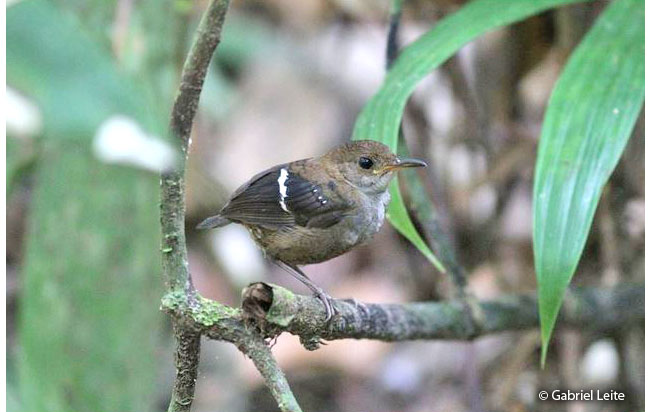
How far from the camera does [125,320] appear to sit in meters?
2.83

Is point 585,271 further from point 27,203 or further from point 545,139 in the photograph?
point 27,203

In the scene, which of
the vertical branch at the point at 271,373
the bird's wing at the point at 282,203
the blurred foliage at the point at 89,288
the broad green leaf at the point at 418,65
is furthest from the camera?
the blurred foliage at the point at 89,288

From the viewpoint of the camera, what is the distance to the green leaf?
7.05 ft

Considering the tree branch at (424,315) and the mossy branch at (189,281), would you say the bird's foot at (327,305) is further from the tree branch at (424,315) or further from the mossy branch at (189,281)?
the mossy branch at (189,281)

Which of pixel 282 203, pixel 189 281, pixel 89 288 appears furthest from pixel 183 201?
pixel 89 288

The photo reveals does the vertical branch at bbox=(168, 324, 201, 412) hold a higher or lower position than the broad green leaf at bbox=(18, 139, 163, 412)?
lower

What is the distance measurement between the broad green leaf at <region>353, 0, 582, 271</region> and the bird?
0.06m

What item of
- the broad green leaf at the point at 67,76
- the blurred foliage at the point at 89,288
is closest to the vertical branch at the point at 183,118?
the broad green leaf at the point at 67,76

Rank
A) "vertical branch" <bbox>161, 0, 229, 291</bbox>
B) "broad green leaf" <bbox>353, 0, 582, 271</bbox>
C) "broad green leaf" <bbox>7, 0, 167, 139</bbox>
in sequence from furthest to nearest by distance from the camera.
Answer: "broad green leaf" <bbox>353, 0, 582, 271</bbox> < "vertical branch" <bbox>161, 0, 229, 291</bbox> < "broad green leaf" <bbox>7, 0, 167, 139</bbox>

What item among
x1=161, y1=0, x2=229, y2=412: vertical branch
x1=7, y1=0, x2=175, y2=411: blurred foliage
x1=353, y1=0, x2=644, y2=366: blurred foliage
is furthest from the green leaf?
x1=7, y1=0, x2=175, y2=411: blurred foliage

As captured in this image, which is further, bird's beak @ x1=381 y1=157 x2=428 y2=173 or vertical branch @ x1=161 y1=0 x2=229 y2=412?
bird's beak @ x1=381 y1=157 x2=428 y2=173

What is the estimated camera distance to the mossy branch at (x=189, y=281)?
4.56 ft

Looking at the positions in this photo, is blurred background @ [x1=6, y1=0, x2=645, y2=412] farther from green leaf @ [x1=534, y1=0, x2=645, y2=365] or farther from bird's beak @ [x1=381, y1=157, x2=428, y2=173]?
green leaf @ [x1=534, y1=0, x2=645, y2=365]

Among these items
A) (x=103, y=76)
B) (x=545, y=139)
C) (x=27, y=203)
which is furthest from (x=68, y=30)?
(x=27, y=203)
